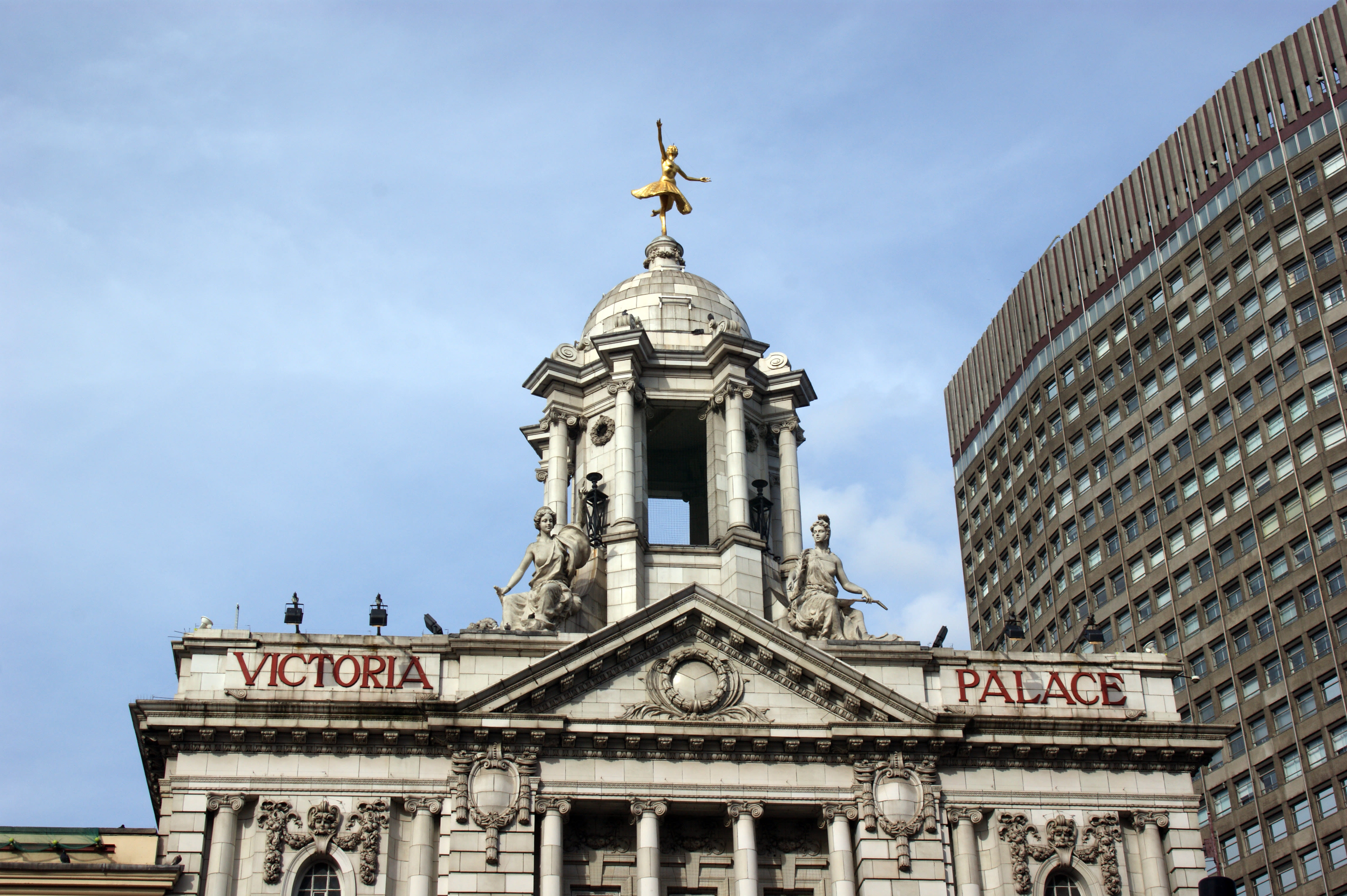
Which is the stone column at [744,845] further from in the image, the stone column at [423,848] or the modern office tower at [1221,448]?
the modern office tower at [1221,448]

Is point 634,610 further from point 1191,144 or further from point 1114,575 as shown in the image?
point 1191,144

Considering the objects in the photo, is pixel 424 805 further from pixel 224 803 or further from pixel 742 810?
pixel 742 810

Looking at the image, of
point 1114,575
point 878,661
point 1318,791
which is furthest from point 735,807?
point 1114,575

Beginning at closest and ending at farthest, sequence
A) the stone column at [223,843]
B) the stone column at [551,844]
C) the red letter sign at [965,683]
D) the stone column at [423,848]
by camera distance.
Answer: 1. the stone column at [223,843]
2. the stone column at [551,844]
3. the stone column at [423,848]
4. the red letter sign at [965,683]

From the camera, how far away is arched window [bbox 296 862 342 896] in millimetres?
43531

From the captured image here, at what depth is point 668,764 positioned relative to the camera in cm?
4544

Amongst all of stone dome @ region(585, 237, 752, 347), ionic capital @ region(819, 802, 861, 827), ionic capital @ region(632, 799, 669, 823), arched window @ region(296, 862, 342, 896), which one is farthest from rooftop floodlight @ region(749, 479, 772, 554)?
arched window @ region(296, 862, 342, 896)

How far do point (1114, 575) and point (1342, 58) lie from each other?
34.4 metres

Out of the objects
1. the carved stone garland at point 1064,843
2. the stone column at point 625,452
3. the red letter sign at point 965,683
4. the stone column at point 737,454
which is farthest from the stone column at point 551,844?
the stone column at point 737,454

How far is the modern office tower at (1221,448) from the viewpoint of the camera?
97.3m

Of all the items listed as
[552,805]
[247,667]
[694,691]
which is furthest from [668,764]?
[247,667]

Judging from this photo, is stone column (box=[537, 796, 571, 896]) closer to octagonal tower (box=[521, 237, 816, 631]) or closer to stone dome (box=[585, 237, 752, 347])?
octagonal tower (box=[521, 237, 816, 631])

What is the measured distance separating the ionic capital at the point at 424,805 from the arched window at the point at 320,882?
2323mm

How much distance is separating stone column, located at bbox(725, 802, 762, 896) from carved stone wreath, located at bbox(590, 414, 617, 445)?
51.6 feet
